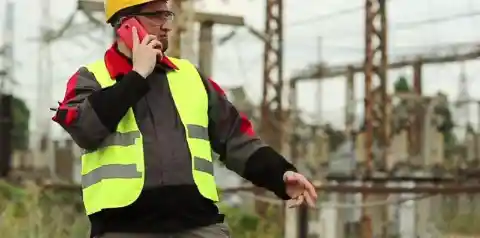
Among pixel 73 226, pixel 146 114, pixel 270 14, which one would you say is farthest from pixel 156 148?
pixel 270 14

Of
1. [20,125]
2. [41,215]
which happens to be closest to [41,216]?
[41,215]

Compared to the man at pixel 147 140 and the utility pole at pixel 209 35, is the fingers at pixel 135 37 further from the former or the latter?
the utility pole at pixel 209 35

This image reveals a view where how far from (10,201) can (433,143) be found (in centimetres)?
1198

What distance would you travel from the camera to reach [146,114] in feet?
8.30

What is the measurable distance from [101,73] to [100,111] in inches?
9.1

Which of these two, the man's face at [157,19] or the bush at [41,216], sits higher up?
the man's face at [157,19]

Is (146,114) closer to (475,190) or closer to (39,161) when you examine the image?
(475,190)

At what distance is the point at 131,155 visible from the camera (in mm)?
2482

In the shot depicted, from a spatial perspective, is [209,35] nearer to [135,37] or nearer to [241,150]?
[241,150]

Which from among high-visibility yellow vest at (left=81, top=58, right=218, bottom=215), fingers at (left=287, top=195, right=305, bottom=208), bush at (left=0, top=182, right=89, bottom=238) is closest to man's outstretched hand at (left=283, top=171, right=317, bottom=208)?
fingers at (left=287, top=195, right=305, bottom=208)

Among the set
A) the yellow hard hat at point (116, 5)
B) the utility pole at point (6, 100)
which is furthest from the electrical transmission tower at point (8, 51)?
the yellow hard hat at point (116, 5)

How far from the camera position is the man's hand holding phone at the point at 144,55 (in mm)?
2469

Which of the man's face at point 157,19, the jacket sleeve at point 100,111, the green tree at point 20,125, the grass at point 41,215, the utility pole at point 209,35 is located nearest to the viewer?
the jacket sleeve at point 100,111

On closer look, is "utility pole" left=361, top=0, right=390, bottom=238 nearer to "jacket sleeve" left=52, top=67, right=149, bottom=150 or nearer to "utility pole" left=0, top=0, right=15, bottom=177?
"utility pole" left=0, top=0, right=15, bottom=177
